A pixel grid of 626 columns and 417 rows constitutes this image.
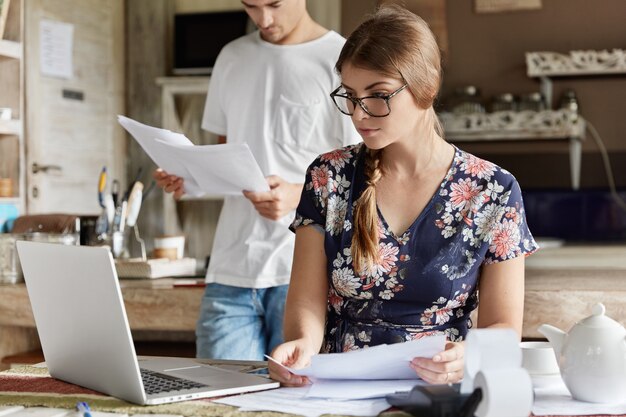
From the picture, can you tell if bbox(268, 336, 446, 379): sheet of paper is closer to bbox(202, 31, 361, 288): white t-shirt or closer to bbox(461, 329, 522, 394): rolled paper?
bbox(461, 329, 522, 394): rolled paper

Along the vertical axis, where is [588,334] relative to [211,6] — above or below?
below

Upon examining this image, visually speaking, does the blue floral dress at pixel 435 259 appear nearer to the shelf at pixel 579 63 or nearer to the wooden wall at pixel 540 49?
the shelf at pixel 579 63


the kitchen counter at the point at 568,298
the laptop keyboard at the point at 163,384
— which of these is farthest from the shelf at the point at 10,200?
the laptop keyboard at the point at 163,384

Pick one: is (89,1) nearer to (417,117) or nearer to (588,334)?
(417,117)

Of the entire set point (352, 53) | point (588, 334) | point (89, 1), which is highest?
point (89, 1)

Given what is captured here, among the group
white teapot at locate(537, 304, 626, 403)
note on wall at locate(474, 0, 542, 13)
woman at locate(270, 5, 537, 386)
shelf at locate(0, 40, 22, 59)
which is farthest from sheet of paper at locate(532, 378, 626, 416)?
note on wall at locate(474, 0, 542, 13)

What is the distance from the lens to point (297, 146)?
7.39 feet

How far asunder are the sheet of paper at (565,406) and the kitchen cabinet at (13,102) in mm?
3283

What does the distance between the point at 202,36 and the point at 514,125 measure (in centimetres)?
186

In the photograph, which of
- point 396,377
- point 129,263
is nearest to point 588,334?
point 396,377

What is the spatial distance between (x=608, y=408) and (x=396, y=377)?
1.06 feet

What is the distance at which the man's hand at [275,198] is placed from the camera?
209cm

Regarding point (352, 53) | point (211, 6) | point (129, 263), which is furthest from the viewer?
point (211, 6)

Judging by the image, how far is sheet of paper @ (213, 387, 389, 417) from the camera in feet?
3.93
